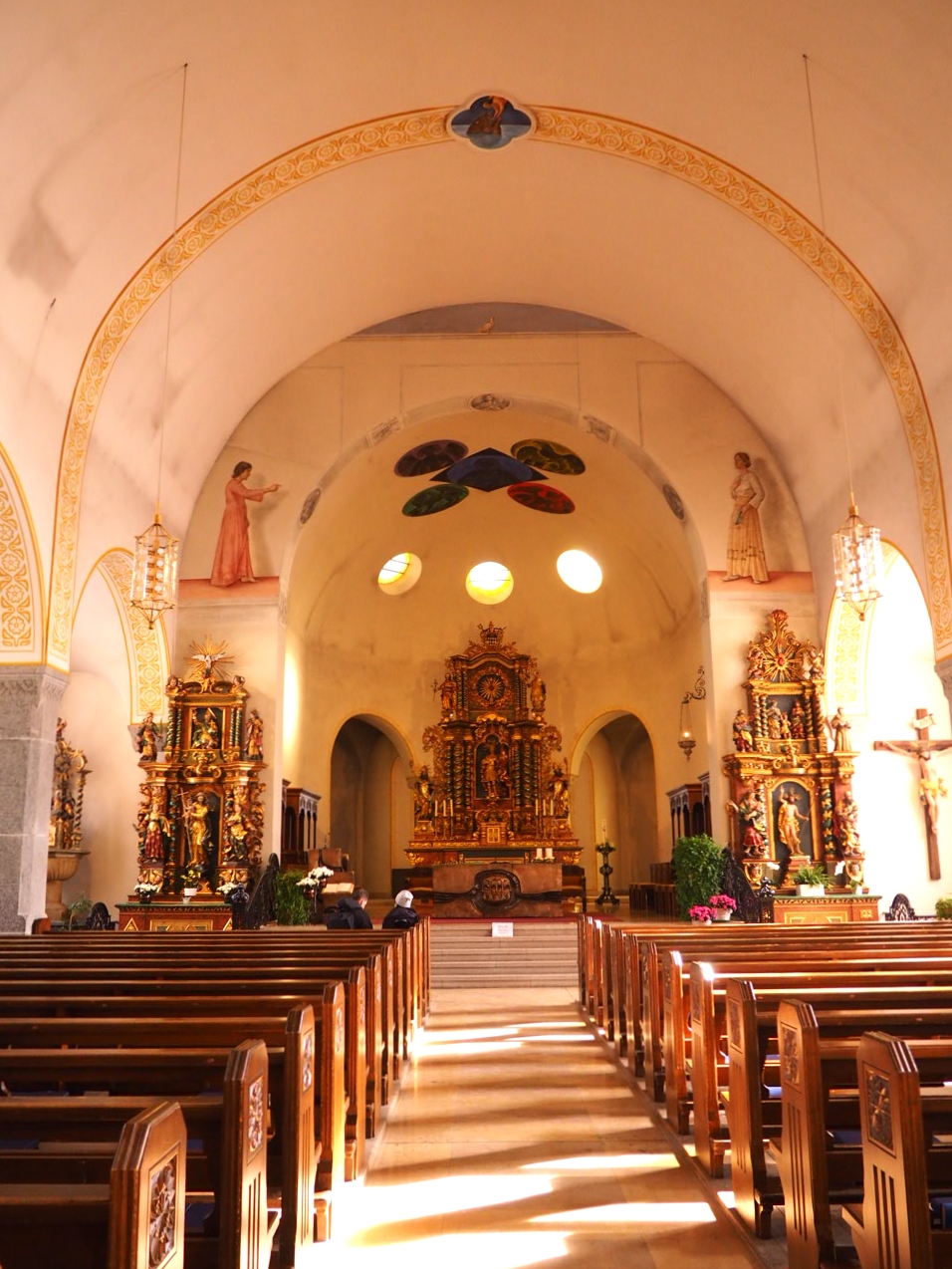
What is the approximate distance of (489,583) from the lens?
81.7 ft

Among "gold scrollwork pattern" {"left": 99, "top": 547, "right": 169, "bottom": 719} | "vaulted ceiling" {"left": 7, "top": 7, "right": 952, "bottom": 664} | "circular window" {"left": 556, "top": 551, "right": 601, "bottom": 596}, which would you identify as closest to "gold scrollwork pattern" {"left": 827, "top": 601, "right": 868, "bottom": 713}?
"vaulted ceiling" {"left": 7, "top": 7, "right": 952, "bottom": 664}

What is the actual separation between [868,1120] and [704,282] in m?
14.1

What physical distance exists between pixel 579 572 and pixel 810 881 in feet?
32.4

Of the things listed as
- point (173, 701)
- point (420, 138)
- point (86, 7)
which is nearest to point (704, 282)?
point (420, 138)

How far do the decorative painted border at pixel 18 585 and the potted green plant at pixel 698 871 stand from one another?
935 cm

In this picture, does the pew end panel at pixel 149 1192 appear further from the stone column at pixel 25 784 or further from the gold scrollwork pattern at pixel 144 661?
the gold scrollwork pattern at pixel 144 661

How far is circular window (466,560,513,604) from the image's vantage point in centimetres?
2472

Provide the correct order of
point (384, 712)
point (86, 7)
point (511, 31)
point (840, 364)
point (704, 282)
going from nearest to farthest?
point (86, 7) → point (511, 31) → point (840, 364) → point (704, 282) → point (384, 712)

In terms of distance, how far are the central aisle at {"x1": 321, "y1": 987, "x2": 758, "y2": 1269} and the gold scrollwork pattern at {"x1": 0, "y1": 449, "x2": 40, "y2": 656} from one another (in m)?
6.86

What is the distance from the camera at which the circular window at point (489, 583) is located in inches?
973

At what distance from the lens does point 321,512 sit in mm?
19188

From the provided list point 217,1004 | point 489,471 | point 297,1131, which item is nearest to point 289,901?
point 489,471

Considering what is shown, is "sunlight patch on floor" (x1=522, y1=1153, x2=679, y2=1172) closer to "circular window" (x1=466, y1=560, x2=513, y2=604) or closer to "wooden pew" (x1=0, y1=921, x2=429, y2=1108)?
"wooden pew" (x1=0, y1=921, x2=429, y2=1108)

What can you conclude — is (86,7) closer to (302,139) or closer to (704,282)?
(302,139)
